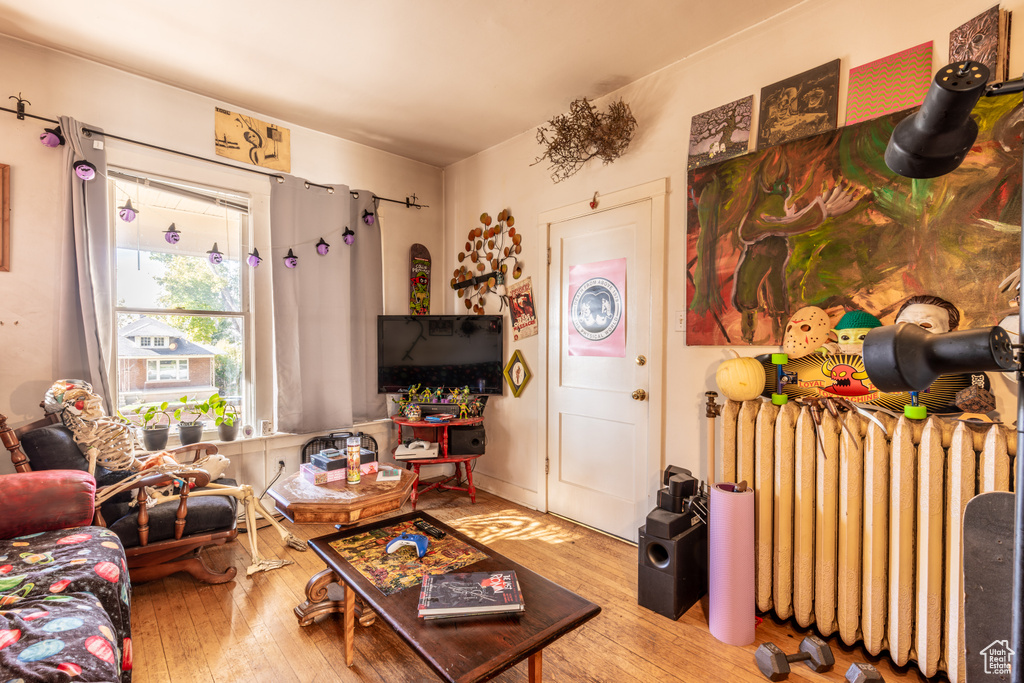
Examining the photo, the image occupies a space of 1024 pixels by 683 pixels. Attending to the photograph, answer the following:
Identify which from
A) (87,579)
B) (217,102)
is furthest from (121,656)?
(217,102)

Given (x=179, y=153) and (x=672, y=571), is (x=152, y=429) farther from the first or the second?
(x=672, y=571)

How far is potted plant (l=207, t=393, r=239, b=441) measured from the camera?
2.84 metres

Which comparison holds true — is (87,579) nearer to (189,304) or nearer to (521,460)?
(189,304)

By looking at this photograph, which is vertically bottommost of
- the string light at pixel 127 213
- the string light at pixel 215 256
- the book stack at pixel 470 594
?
the book stack at pixel 470 594

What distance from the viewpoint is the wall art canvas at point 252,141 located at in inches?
118

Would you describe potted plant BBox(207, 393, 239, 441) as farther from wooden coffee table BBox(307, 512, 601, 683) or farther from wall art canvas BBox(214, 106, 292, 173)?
wooden coffee table BBox(307, 512, 601, 683)

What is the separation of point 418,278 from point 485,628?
298 cm

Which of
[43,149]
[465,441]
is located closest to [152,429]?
[43,149]

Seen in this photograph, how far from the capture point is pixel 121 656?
1.39 m

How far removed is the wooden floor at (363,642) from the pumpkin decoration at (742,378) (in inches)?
38.7

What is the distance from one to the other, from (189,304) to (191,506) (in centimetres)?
132

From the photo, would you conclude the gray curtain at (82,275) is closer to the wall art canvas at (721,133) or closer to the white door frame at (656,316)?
the white door frame at (656,316)

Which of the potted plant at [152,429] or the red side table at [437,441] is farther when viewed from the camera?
the red side table at [437,441]

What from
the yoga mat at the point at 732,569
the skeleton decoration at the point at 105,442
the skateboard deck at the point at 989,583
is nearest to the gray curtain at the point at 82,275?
the skeleton decoration at the point at 105,442
